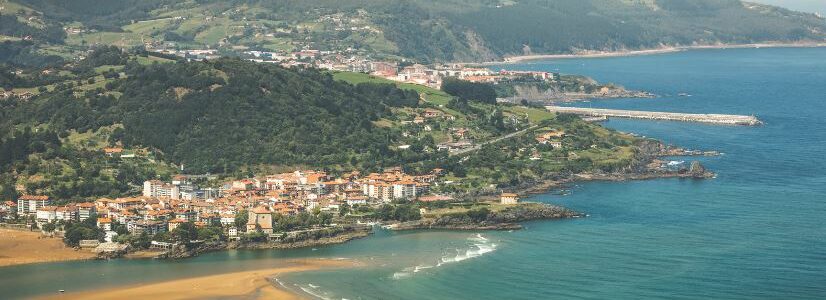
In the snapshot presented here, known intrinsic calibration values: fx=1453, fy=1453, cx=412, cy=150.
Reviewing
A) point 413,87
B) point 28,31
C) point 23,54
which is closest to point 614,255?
point 413,87

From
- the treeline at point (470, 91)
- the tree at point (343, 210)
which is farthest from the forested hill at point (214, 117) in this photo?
the treeline at point (470, 91)

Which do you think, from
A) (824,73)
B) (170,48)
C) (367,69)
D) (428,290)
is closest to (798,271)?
(428,290)

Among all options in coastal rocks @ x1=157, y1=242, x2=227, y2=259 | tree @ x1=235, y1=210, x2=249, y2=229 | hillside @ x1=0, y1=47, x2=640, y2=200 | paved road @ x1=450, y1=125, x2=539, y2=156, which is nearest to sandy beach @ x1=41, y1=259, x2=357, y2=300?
coastal rocks @ x1=157, y1=242, x2=227, y2=259

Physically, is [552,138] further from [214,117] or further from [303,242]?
[303,242]

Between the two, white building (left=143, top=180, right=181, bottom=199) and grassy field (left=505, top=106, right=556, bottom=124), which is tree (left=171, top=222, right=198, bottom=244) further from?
grassy field (left=505, top=106, right=556, bottom=124)

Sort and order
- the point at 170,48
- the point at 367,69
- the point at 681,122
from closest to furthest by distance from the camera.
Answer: the point at 681,122 < the point at 367,69 < the point at 170,48

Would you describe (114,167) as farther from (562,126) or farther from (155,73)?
(562,126)
